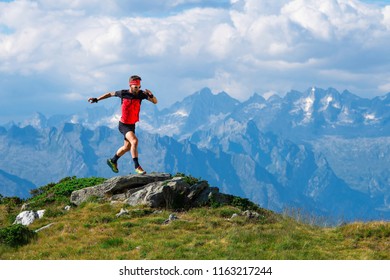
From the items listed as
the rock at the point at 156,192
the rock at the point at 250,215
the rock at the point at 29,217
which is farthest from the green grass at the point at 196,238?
the rock at the point at 29,217

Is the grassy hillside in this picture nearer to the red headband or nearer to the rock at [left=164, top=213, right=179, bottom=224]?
the rock at [left=164, top=213, right=179, bottom=224]

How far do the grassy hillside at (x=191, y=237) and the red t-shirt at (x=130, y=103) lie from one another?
4058mm

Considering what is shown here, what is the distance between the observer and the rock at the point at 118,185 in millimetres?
25125

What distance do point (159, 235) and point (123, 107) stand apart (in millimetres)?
8050

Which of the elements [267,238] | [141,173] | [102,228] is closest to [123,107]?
[141,173]

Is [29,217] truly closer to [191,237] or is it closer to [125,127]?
[125,127]

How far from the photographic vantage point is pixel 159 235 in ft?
61.0

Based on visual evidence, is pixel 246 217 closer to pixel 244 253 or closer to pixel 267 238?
pixel 267 238

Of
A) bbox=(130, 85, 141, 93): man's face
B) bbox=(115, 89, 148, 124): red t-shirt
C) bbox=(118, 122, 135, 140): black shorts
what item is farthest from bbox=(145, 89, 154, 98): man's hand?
bbox=(118, 122, 135, 140): black shorts

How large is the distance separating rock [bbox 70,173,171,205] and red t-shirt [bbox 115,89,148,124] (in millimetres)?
2623

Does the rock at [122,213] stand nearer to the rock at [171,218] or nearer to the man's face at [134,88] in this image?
the rock at [171,218]

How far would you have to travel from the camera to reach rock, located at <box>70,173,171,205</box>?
25.1 meters

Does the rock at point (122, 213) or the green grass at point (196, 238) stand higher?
the rock at point (122, 213)

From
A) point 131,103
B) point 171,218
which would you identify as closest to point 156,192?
point 171,218
